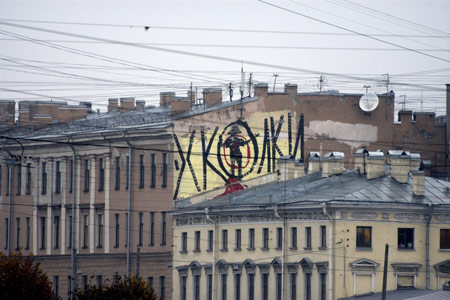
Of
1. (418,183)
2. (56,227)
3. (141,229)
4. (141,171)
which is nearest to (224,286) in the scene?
(141,229)

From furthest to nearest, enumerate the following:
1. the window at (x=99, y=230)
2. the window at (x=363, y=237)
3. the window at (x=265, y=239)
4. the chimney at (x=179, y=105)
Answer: the window at (x=99, y=230) → the chimney at (x=179, y=105) → the window at (x=265, y=239) → the window at (x=363, y=237)

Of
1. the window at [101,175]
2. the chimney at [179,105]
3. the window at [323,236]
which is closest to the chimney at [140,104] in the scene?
the window at [101,175]

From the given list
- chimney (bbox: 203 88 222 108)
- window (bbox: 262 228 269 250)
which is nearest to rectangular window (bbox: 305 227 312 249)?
window (bbox: 262 228 269 250)

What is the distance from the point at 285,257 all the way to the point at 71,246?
60.2ft

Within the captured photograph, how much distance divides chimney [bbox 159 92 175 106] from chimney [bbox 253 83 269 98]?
25.5 ft

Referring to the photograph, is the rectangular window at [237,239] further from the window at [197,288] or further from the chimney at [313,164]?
the chimney at [313,164]

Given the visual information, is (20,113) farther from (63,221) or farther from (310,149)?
(310,149)

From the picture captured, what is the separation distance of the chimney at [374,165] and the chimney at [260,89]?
8.56 metres

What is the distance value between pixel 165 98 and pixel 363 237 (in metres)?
21.8

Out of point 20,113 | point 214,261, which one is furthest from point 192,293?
point 20,113

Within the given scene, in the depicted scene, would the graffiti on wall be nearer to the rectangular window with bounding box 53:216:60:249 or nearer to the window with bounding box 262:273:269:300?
the window with bounding box 262:273:269:300

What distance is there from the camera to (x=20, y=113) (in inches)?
3570

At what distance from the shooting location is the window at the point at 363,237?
218 ft

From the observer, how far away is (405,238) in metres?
66.9
